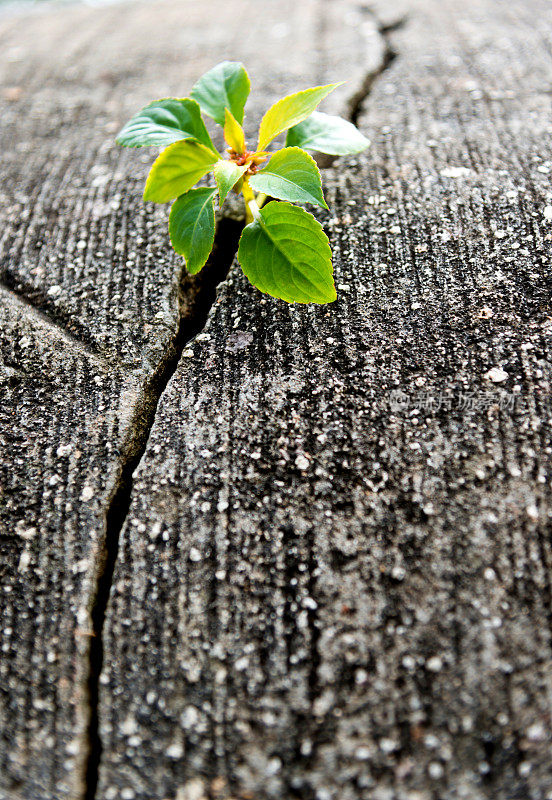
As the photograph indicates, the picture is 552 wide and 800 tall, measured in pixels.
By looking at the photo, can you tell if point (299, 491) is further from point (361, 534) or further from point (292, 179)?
point (292, 179)

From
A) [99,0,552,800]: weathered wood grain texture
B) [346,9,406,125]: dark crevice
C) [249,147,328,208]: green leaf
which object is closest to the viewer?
[99,0,552,800]: weathered wood grain texture

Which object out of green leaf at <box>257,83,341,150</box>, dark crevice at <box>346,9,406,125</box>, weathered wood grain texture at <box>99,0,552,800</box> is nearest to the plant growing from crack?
green leaf at <box>257,83,341,150</box>

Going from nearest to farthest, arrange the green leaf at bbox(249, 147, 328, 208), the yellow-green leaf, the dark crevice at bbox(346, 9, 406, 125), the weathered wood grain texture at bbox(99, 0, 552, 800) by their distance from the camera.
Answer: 1. the weathered wood grain texture at bbox(99, 0, 552, 800)
2. the green leaf at bbox(249, 147, 328, 208)
3. the yellow-green leaf
4. the dark crevice at bbox(346, 9, 406, 125)

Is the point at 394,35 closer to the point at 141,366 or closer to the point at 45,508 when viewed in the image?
the point at 141,366

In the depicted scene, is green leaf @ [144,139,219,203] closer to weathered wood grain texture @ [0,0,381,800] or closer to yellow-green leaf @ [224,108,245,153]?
yellow-green leaf @ [224,108,245,153]

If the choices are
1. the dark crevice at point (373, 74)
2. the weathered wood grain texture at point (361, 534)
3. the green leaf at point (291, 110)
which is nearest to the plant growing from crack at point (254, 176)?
the green leaf at point (291, 110)

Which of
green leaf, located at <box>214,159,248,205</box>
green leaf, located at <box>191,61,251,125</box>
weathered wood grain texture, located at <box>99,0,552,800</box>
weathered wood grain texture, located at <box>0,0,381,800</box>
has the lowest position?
weathered wood grain texture, located at <box>99,0,552,800</box>

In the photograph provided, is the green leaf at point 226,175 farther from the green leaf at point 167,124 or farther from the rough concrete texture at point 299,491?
the rough concrete texture at point 299,491

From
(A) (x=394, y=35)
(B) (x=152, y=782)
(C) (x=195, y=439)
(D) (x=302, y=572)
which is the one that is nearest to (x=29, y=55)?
(A) (x=394, y=35)
